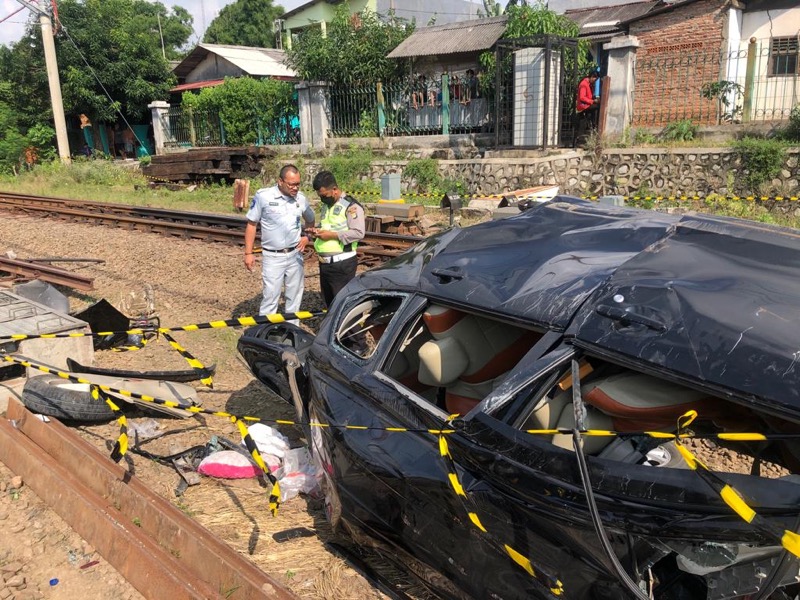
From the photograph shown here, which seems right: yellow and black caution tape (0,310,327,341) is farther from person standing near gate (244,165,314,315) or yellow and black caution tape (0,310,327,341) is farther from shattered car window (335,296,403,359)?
person standing near gate (244,165,314,315)

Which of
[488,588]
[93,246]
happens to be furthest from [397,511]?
[93,246]

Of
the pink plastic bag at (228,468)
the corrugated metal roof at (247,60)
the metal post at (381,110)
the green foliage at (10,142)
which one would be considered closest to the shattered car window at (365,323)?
the pink plastic bag at (228,468)

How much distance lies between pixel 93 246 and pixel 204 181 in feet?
32.9

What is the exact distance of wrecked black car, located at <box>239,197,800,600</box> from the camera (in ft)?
6.80

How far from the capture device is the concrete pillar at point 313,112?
2147 cm

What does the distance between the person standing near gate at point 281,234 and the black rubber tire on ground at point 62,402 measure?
179 cm

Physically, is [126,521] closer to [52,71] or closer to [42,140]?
[52,71]

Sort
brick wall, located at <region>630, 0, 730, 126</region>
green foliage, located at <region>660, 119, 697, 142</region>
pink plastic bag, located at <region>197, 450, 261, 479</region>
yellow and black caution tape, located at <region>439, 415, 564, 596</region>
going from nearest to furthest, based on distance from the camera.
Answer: yellow and black caution tape, located at <region>439, 415, 564, 596</region> < pink plastic bag, located at <region>197, 450, 261, 479</region> < green foliage, located at <region>660, 119, 697, 142</region> < brick wall, located at <region>630, 0, 730, 126</region>

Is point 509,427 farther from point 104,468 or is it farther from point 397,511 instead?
point 104,468

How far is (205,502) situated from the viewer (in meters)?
4.54

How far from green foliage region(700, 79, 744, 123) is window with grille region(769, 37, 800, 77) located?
1.37 m

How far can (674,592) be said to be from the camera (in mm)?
2264

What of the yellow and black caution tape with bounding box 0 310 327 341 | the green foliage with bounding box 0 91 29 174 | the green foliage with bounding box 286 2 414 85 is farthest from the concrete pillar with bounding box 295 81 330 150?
the yellow and black caution tape with bounding box 0 310 327 341

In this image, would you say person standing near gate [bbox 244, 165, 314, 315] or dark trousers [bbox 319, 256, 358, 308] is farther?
dark trousers [bbox 319, 256, 358, 308]
